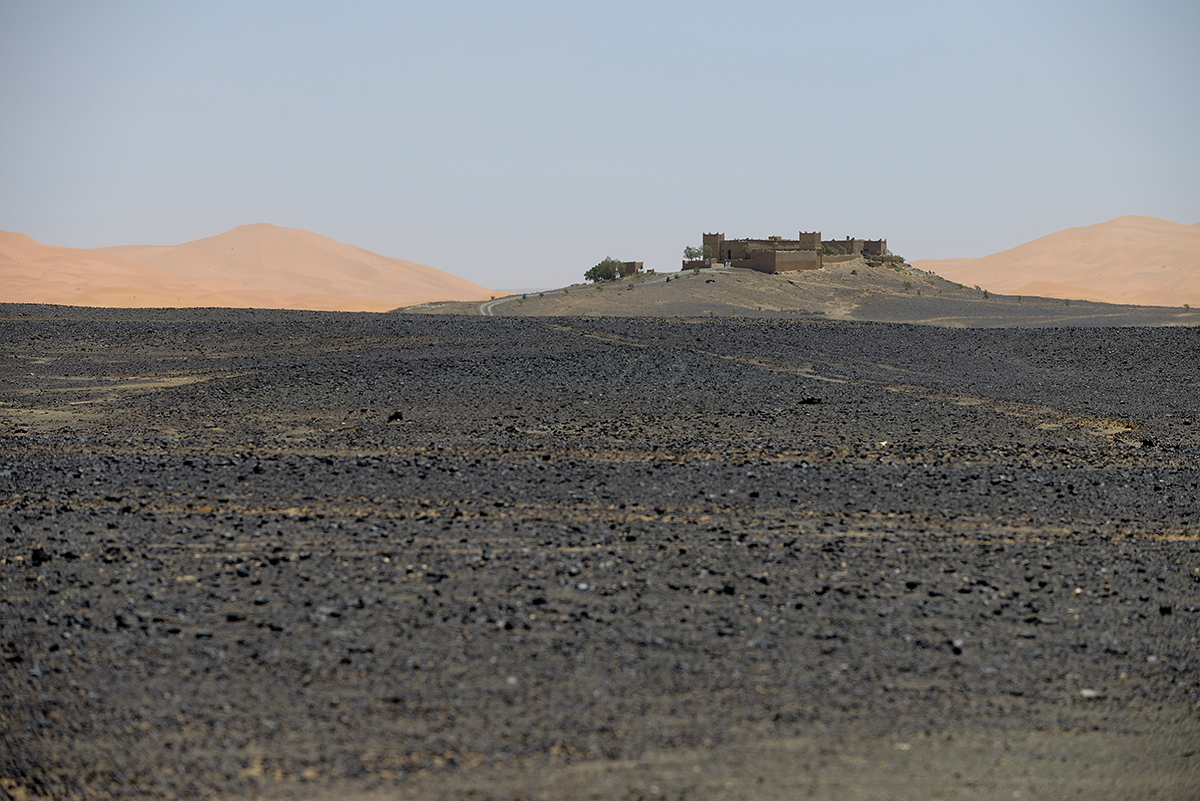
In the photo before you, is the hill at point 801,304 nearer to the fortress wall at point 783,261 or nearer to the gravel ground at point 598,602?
the fortress wall at point 783,261

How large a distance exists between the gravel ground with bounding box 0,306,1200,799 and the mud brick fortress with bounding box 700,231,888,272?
1826 inches

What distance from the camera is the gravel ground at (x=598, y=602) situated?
5535 mm

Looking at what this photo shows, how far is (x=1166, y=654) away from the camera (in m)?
6.92

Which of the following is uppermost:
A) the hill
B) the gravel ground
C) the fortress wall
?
the fortress wall

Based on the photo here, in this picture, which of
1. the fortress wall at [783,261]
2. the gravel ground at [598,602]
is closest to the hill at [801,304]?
the fortress wall at [783,261]

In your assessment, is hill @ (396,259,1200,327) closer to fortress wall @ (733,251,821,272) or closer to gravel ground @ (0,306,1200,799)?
fortress wall @ (733,251,821,272)

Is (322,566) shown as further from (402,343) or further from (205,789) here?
(402,343)

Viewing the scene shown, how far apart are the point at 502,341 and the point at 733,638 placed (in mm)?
18076

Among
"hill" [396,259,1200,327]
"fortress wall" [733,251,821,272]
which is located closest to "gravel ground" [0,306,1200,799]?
"hill" [396,259,1200,327]

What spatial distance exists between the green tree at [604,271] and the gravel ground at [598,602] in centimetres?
5190

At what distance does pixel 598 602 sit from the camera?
750cm

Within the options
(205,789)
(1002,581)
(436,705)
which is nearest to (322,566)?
(436,705)

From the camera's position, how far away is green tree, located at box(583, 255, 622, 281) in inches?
2650

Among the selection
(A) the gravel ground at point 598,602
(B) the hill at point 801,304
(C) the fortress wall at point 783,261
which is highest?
(C) the fortress wall at point 783,261
